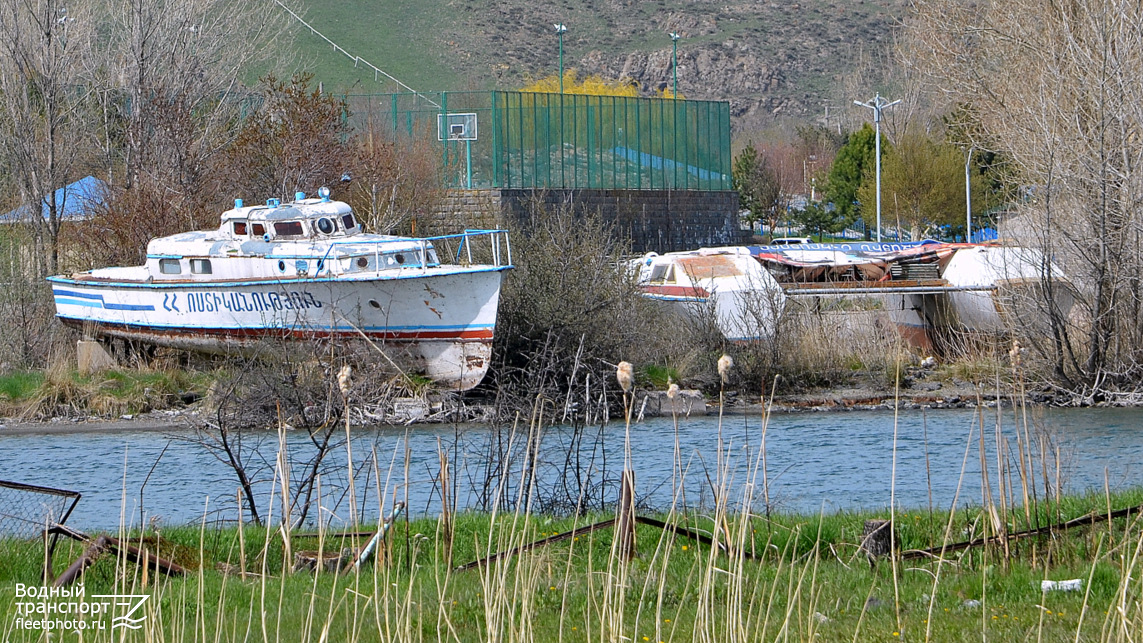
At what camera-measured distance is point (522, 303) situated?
23.8 m

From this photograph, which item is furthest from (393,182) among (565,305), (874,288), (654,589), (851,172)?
(851,172)

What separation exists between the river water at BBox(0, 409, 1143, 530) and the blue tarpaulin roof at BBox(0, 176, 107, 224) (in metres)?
10.0

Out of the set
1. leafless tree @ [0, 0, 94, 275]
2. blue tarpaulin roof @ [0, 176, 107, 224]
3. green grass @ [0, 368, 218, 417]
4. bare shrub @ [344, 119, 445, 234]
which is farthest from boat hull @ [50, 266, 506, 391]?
blue tarpaulin roof @ [0, 176, 107, 224]

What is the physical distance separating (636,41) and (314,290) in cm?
11496

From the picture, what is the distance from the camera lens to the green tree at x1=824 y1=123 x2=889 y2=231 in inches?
2643

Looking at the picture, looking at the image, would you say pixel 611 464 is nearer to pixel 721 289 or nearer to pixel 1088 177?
pixel 1088 177

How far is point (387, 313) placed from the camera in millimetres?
23328

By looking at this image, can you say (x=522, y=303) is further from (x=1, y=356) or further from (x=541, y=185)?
(x=541, y=185)

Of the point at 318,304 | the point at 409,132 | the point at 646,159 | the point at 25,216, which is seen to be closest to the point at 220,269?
the point at 318,304

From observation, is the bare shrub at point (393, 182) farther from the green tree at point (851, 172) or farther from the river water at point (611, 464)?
the green tree at point (851, 172)

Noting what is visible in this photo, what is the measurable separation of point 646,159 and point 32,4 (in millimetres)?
22305

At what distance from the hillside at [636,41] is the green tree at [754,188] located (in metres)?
46.2

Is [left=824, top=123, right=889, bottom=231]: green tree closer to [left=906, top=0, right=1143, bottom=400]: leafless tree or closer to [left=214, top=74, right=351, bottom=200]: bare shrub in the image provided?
[left=214, top=74, right=351, bottom=200]: bare shrub

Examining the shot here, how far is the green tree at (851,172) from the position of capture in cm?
6712
